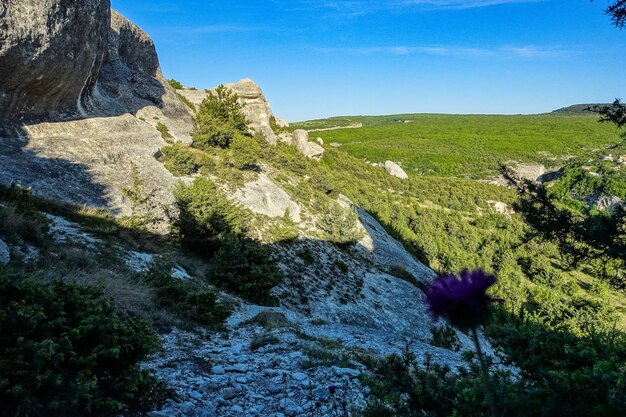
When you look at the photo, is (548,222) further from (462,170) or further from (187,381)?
(462,170)

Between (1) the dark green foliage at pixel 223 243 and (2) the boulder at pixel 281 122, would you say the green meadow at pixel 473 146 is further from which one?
(1) the dark green foliage at pixel 223 243

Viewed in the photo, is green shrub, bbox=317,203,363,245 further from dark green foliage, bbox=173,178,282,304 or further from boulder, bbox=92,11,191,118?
boulder, bbox=92,11,191,118

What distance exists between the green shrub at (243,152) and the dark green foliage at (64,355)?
20452mm

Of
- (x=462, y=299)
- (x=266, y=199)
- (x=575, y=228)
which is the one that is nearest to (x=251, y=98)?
(x=266, y=199)

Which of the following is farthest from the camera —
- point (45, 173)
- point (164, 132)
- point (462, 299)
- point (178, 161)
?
point (164, 132)

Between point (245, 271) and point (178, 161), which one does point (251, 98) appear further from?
point (245, 271)

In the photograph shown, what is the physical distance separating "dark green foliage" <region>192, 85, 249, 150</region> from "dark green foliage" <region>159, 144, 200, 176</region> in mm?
4236

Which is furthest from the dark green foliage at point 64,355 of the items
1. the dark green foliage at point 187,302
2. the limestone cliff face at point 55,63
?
the limestone cliff face at point 55,63

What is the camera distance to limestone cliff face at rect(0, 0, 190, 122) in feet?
45.4

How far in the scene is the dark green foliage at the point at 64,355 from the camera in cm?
312

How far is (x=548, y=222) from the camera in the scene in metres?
6.83

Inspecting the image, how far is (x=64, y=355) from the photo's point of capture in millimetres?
3373

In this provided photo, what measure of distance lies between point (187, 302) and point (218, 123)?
20.4m

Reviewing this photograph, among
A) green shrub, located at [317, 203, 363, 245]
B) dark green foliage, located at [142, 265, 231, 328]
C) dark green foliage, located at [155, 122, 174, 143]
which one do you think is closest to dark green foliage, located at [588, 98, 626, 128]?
dark green foliage, located at [142, 265, 231, 328]
